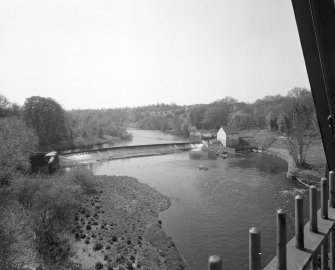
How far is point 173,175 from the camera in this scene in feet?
106

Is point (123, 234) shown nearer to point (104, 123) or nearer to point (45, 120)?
point (45, 120)

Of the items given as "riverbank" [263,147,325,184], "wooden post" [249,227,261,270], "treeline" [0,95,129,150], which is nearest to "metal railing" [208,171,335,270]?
"wooden post" [249,227,261,270]

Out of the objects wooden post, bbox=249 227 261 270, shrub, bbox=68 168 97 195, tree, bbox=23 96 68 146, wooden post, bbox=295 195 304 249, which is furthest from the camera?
tree, bbox=23 96 68 146

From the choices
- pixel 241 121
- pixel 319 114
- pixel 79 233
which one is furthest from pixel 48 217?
pixel 241 121

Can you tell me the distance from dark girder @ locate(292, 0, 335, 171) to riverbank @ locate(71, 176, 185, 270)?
12.1 m

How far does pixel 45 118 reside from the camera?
5228 centimetres

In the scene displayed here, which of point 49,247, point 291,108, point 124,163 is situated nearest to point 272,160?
point 291,108

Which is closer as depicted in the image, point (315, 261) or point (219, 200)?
point (315, 261)

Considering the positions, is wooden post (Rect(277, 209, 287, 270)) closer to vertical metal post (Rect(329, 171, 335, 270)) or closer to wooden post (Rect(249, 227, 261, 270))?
wooden post (Rect(249, 227, 261, 270))

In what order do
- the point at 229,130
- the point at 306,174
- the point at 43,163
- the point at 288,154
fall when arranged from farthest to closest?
the point at 229,130, the point at 288,154, the point at 43,163, the point at 306,174

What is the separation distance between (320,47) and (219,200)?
69.3ft

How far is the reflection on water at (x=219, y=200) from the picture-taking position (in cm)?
1458

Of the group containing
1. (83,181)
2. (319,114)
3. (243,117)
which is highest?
(243,117)

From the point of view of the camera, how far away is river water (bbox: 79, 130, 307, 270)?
14566mm
